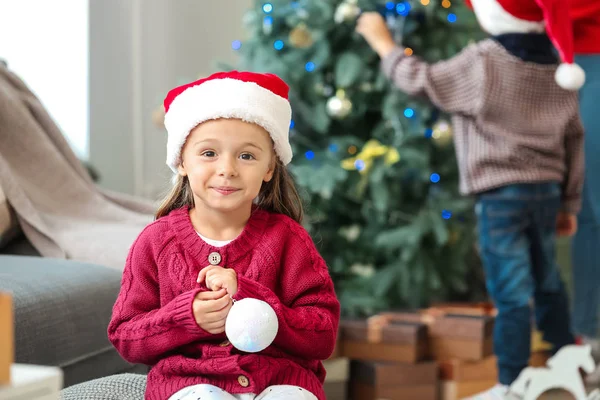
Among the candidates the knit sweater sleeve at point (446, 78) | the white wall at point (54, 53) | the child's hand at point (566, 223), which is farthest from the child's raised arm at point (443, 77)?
the white wall at point (54, 53)

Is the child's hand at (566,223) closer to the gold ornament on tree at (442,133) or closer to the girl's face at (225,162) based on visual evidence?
the gold ornament on tree at (442,133)

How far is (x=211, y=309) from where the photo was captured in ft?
4.11

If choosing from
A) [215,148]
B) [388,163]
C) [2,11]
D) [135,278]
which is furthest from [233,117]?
[2,11]

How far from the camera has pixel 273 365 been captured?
1334mm

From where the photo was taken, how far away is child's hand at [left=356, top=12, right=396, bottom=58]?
2.80m

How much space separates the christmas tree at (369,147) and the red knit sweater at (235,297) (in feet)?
4.74

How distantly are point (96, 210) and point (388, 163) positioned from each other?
3.65 ft

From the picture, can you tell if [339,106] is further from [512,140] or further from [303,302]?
[303,302]

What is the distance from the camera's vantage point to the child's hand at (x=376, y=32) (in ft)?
9.18

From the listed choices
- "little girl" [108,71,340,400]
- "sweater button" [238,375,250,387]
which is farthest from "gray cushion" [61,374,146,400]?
"sweater button" [238,375,250,387]

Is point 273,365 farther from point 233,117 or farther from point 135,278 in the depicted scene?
point 233,117

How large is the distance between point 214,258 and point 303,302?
0.57 ft

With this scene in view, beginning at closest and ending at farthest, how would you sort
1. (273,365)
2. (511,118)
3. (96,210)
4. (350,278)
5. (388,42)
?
1. (273,365)
2. (96,210)
3. (511,118)
4. (388,42)
5. (350,278)

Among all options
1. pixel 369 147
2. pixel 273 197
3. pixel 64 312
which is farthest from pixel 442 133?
pixel 64 312
